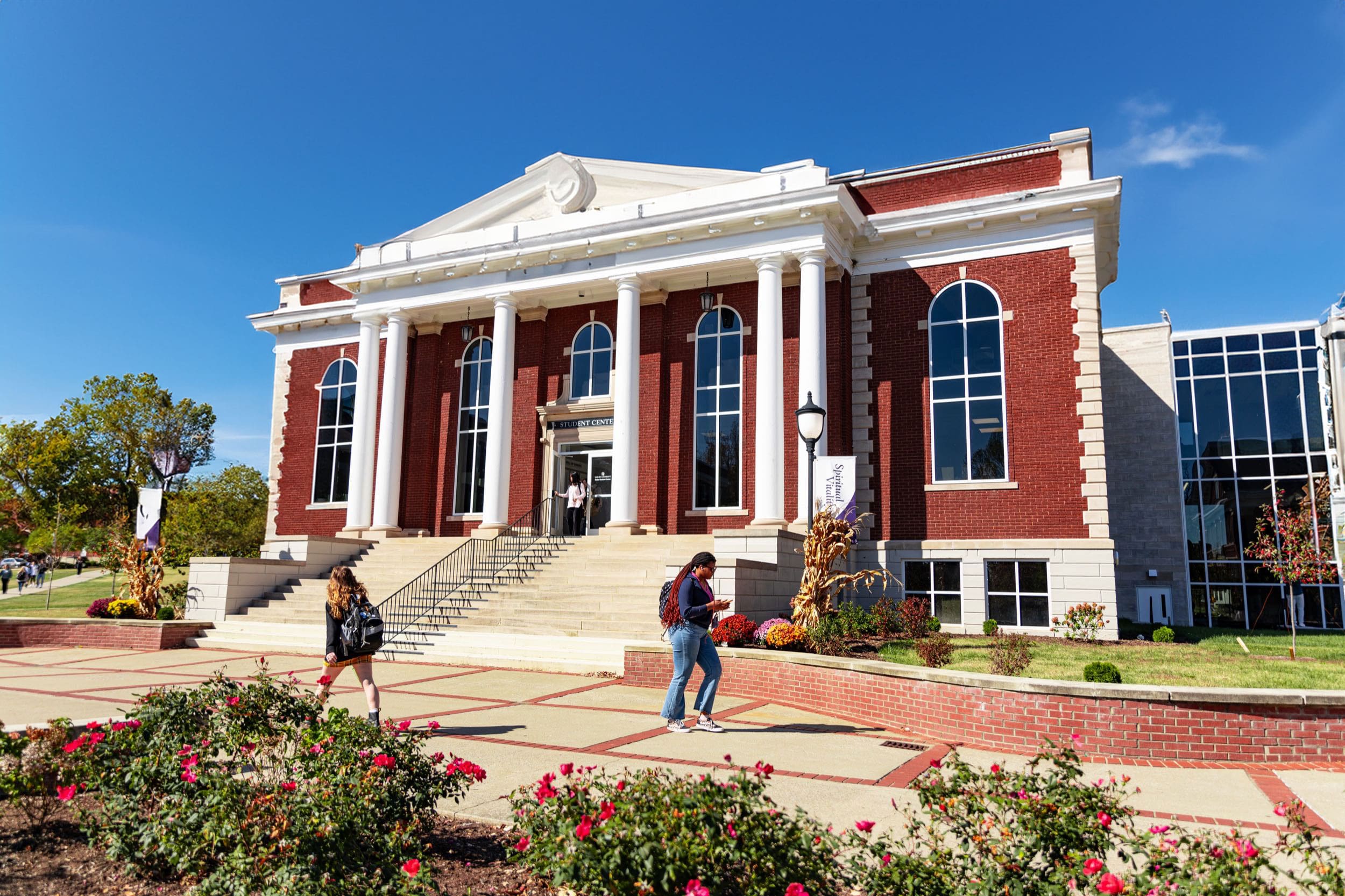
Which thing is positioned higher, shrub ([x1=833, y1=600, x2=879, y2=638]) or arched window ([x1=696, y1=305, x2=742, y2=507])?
arched window ([x1=696, y1=305, x2=742, y2=507])

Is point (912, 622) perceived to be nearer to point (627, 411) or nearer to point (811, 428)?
point (811, 428)

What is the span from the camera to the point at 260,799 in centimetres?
445

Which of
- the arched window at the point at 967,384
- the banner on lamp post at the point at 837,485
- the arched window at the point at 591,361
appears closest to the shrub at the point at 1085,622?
the arched window at the point at 967,384

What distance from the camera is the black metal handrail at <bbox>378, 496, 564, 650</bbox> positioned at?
18.2 meters

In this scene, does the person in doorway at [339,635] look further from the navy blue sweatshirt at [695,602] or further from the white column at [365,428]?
the white column at [365,428]

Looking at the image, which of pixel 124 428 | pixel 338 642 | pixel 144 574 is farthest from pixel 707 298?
pixel 124 428

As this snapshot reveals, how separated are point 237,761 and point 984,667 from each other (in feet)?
30.9

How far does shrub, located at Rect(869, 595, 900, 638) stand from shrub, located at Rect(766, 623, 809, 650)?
3.65 metres

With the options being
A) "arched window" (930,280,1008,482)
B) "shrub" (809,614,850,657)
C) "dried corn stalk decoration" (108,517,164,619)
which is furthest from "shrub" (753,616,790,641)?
"dried corn stalk decoration" (108,517,164,619)

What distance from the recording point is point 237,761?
5.39 meters


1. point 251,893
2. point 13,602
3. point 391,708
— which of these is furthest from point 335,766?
point 13,602

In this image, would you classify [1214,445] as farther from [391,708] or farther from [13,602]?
[13,602]

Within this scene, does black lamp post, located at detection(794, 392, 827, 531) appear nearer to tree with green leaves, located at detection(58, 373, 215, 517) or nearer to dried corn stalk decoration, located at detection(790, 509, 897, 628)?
dried corn stalk decoration, located at detection(790, 509, 897, 628)

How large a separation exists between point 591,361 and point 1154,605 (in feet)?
66.7
